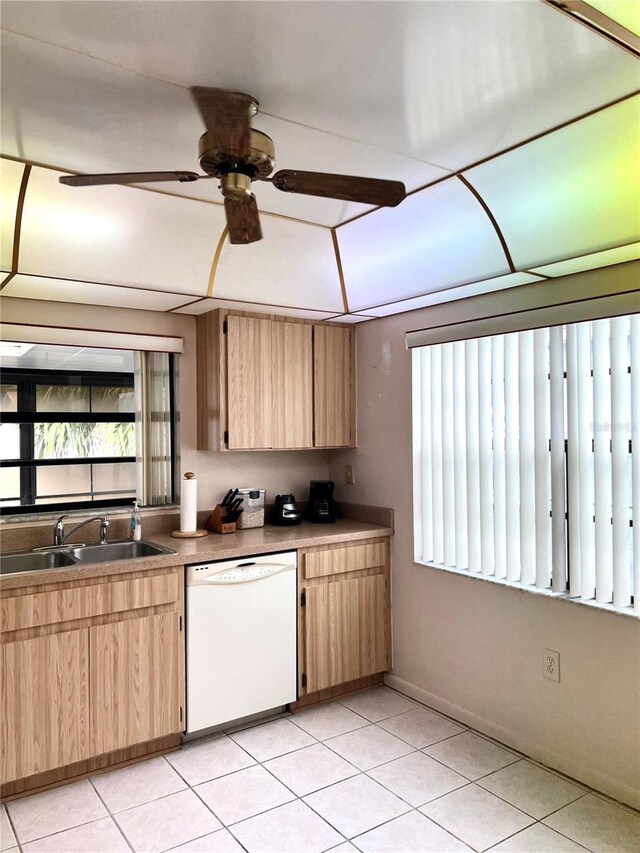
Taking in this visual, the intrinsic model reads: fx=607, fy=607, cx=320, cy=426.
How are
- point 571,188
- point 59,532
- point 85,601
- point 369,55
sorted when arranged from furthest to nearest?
1. point 59,532
2. point 85,601
3. point 571,188
4. point 369,55

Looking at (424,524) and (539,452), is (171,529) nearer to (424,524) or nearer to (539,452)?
(424,524)

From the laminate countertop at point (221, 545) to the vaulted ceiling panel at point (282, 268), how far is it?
130 cm

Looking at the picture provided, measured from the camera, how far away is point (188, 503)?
343 cm

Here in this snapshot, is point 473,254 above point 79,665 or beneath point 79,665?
above

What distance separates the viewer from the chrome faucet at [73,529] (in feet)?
10.2

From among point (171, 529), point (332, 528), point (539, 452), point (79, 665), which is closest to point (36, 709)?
point (79, 665)

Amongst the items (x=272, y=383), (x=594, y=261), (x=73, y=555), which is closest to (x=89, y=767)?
(x=73, y=555)

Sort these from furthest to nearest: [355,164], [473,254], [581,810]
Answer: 1. [473,254]
2. [581,810]
3. [355,164]

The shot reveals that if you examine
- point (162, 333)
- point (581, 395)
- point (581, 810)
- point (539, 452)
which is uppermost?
point (162, 333)

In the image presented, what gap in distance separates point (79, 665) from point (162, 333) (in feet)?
5.99

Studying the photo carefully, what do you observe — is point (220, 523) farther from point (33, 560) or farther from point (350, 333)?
point (350, 333)

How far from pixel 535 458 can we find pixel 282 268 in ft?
5.02

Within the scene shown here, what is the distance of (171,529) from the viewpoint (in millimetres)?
3559

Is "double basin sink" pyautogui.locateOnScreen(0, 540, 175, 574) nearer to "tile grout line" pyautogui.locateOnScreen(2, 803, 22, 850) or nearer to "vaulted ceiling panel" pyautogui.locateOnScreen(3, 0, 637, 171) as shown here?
"tile grout line" pyautogui.locateOnScreen(2, 803, 22, 850)
